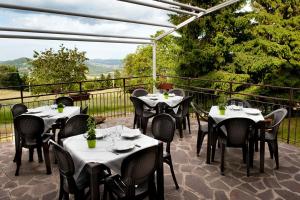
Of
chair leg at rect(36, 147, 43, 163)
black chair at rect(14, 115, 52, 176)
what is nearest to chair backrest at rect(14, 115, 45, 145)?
black chair at rect(14, 115, 52, 176)

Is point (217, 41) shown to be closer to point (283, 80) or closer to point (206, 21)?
point (206, 21)

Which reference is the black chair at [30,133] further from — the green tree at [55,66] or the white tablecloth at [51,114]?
the green tree at [55,66]

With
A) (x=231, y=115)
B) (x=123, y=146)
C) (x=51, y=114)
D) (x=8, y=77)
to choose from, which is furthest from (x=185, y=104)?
(x=8, y=77)

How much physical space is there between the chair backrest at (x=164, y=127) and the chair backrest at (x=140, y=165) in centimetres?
88

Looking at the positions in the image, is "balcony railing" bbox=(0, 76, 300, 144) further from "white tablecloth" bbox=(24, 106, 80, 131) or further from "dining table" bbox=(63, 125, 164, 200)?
"dining table" bbox=(63, 125, 164, 200)

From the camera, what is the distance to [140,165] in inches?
103

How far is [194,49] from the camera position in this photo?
41.8ft

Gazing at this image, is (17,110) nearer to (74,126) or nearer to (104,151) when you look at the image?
(74,126)

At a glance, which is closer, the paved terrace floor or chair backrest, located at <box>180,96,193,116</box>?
the paved terrace floor

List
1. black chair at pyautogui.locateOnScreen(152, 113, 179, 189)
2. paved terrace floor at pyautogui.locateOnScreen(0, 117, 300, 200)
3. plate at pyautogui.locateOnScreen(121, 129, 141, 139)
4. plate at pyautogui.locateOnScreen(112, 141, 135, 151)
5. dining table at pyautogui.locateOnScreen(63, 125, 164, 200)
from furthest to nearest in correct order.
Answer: black chair at pyautogui.locateOnScreen(152, 113, 179, 189), paved terrace floor at pyautogui.locateOnScreen(0, 117, 300, 200), plate at pyautogui.locateOnScreen(121, 129, 141, 139), plate at pyautogui.locateOnScreen(112, 141, 135, 151), dining table at pyautogui.locateOnScreen(63, 125, 164, 200)

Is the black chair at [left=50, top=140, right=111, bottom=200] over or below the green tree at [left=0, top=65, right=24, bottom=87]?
below

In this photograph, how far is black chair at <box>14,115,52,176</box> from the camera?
4.07 meters

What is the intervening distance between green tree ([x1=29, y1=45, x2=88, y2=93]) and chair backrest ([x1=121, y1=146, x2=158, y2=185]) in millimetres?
8379

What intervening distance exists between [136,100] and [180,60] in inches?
304
